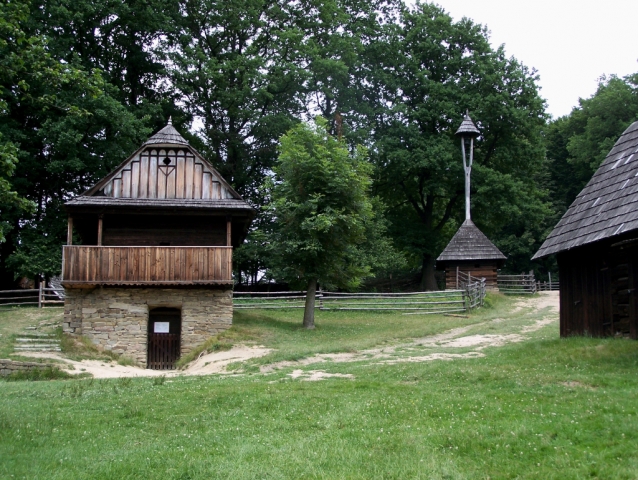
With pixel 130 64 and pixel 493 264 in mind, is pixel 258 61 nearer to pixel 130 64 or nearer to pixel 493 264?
pixel 130 64

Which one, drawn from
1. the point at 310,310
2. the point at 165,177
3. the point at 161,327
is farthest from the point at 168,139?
the point at 310,310

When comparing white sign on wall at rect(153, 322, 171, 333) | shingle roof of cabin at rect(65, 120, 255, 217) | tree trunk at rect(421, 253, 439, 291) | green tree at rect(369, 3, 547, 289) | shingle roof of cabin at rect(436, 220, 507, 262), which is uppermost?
green tree at rect(369, 3, 547, 289)

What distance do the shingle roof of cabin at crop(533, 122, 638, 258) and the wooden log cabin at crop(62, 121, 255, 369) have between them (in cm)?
1096

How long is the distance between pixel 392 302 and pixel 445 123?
15688mm

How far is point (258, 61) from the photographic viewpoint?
3622cm

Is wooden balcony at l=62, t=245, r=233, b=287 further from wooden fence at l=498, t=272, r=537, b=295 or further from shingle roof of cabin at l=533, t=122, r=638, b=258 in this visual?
wooden fence at l=498, t=272, r=537, b=295

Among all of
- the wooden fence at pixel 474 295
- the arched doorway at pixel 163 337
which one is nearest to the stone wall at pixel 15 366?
the arched doorway at pixel 163 337

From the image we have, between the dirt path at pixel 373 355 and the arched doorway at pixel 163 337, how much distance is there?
200cm

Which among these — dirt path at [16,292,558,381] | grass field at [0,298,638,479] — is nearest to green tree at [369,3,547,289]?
dirt path at [16,292,558,381]

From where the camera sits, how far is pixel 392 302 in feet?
106

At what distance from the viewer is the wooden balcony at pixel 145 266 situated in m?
21.8

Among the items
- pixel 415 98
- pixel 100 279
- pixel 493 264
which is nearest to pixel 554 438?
pixel 100 279

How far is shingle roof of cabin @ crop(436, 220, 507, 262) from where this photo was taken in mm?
36094

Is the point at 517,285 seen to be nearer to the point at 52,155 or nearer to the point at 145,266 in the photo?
the point at 145,266
